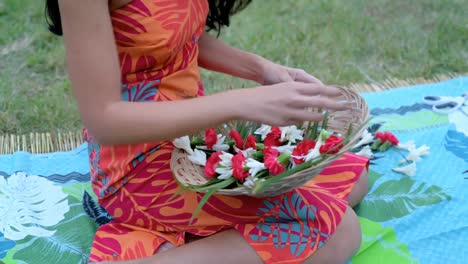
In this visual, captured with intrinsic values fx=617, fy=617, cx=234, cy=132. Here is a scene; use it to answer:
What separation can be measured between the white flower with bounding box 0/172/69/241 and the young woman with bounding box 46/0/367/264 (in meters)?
0.23

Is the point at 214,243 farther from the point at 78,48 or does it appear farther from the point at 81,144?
the point at 81,144

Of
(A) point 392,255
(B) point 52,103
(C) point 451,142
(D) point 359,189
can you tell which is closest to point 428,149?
(C) point 451,142

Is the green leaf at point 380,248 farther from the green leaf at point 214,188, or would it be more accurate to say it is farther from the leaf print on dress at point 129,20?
the leaf print on dress at point 129,20

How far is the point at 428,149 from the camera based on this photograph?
1.57m

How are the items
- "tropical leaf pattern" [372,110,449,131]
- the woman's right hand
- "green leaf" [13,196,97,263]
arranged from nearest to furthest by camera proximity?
the woman's right hand < "green leaf" [13,196,97,263] < "tropical leaf pattern" [372,110,449,131]

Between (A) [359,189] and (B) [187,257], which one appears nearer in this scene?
(B) [187,257]

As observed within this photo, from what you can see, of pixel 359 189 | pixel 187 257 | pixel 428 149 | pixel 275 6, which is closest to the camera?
pixel 187 257

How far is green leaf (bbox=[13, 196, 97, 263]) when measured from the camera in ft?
4.03

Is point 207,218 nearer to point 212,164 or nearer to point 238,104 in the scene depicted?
point 212,164

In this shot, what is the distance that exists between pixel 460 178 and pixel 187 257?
0.75m

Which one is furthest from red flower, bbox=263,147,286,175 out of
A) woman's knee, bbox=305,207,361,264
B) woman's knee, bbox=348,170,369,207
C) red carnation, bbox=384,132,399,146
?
red carnation, bbox=384,132,399,146

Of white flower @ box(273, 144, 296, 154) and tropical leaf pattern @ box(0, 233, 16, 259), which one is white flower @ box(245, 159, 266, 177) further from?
tropical leaf pattern @ box(0, 233, 16, 259)

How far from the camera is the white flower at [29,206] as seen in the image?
130 centimetres

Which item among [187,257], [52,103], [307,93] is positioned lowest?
[52,103]
